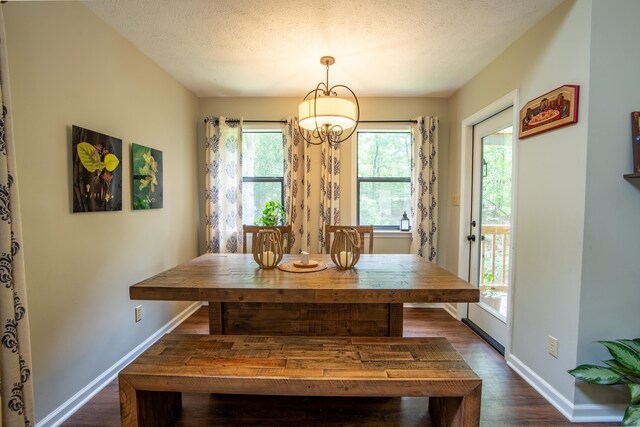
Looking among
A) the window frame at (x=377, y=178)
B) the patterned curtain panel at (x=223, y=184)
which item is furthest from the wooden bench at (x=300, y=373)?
the window frame at (x=377, y=178)

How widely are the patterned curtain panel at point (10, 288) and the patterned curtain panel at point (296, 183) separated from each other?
7.84ft

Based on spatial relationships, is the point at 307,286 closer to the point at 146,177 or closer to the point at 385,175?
the point at 146,177

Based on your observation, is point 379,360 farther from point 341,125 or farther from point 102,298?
point 102,298

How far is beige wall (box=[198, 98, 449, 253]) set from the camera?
3.50 m

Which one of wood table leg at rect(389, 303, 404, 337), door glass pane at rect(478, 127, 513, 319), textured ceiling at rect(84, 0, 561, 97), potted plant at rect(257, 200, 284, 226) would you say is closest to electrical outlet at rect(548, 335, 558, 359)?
door glass pane at rect(478, 127, 513, 319)

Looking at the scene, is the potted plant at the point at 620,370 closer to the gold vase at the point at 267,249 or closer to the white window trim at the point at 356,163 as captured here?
the gold vase at the point at 267,249

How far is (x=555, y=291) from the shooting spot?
6.08 feet

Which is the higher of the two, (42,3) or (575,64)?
(42,3)

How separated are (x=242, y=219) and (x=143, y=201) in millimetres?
1258

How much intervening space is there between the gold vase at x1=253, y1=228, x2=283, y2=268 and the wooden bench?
1.69 feet

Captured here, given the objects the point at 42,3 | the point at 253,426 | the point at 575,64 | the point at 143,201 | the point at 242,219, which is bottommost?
the point at 253,426

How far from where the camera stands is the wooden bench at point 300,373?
132 centimetres

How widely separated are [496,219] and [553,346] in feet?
3.85

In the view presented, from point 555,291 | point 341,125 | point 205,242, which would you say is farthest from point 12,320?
point 555,291
